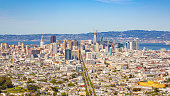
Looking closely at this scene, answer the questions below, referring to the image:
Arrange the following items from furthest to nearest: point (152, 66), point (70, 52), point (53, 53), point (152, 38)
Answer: point (152, 38), point (53, 53), point (70, 52), point (152, 66)

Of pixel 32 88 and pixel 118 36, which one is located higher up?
pixel 118 36

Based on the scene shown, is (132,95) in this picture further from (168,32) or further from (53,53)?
(168,32)

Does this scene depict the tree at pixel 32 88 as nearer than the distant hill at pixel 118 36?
Yes

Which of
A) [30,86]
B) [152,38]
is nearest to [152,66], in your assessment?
[30,86]

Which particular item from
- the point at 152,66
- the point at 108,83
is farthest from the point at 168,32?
the point at 108,83

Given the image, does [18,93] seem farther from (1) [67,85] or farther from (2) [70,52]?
(2) [70,52]

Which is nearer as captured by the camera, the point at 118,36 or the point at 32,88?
the point at 32,88

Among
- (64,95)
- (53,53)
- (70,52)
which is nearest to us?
(64,95)

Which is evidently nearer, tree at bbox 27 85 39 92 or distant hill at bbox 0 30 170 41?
tree at bbox 27 85 39 92

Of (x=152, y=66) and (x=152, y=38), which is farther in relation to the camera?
(x=152, y=38)
